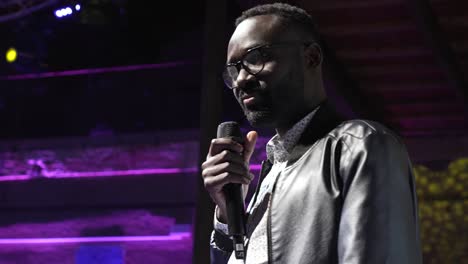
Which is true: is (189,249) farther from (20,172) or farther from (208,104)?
(208,104)

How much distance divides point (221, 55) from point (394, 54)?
162 centimetres

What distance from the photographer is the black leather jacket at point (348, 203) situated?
3.55ft

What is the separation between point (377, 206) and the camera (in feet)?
3.57

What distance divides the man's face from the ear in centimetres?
2

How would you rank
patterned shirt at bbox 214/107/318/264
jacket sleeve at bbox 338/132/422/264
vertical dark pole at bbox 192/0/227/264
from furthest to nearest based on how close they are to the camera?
vertical dark pole at bbox 192/0/227/264, patterned shirt at bbox 214/107/318/264, jacket sleeve at bbox 338/132/422/264

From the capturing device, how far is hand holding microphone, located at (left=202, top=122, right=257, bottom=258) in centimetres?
129

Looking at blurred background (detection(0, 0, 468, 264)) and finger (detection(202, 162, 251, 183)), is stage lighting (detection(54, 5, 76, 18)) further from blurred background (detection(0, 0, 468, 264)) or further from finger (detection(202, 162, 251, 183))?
finger (detection(202, 162, 251, 183))

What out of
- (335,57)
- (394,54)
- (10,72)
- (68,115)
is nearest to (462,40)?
(394,54)

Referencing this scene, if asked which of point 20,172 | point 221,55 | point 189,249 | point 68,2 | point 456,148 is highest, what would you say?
point 68,2

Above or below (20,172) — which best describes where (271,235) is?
above

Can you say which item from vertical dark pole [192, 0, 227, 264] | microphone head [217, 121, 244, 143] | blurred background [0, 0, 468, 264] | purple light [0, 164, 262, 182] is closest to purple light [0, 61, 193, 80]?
blurred background [0, 0, 468, 264]

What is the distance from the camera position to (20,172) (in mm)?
7676

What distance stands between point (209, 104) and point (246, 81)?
89.0 inches

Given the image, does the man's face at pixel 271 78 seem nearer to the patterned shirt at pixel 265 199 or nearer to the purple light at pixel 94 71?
the patterned shirt at pixel 265 199
